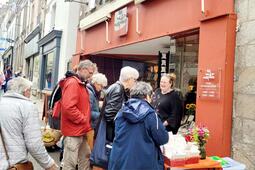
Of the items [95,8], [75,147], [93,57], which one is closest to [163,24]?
[75,147]

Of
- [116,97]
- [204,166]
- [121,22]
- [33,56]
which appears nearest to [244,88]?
[204,166]

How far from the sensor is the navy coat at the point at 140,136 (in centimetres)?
369

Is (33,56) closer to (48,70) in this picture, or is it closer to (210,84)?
(48,70)

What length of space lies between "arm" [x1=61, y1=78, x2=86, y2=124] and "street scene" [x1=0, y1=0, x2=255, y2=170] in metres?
0.01

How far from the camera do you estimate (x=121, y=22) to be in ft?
30.5

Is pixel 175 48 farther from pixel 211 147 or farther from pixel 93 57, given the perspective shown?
pixel 93 57

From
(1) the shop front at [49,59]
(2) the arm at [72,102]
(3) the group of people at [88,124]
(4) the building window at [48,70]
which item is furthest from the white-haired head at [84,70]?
(4) the building window at [48,70]

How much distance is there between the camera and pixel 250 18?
4.86 metres

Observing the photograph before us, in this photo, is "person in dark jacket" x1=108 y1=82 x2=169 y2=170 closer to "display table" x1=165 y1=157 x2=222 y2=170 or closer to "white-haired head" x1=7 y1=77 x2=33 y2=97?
"display table" x1=165 y1=157 x2=222 y2=170

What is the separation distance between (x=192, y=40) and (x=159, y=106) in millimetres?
1684

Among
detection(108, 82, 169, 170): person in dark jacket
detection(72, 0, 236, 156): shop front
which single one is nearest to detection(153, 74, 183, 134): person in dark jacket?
Answer: detection(72, 0, 236, 156): shop front

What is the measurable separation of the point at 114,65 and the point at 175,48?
266 inches

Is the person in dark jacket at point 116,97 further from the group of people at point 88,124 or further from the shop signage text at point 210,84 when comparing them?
the shop signage text at point 210,84

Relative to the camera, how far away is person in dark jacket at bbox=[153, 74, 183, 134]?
5633 millimetres
